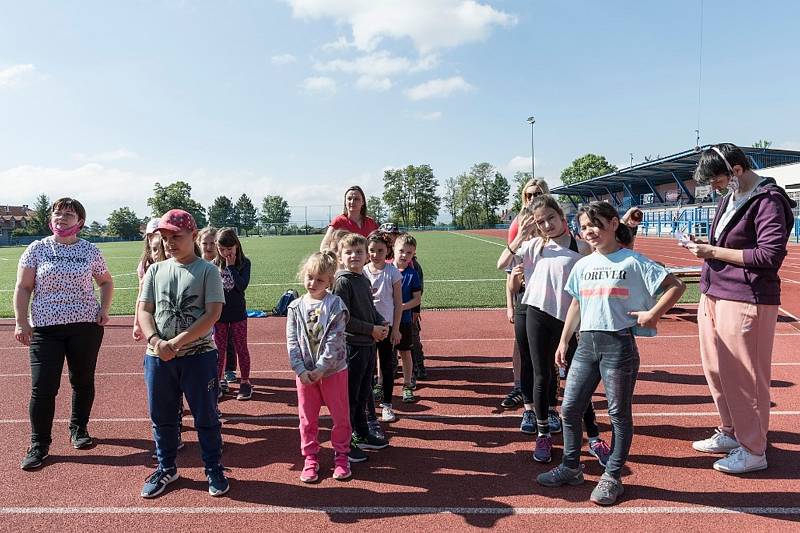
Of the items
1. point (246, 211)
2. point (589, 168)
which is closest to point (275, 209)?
point (246, 211)

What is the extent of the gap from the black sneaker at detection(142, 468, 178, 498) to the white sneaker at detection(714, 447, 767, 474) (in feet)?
12.1

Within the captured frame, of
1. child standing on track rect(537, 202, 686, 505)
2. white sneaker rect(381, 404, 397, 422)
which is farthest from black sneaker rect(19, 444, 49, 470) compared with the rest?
child standing on track rect(537, 202, 686, 505)

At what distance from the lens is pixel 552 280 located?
361 centimetres

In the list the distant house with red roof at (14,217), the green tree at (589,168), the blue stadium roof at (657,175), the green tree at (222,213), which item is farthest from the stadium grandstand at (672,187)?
the distant house with red roof at (14,217)

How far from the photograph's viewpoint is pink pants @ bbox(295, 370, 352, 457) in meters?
3.53

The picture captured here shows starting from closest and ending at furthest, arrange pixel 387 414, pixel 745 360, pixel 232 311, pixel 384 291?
1. pixel 745 360
2. pixel 384 291
3. pixel 387 414
4. pixel 232 311

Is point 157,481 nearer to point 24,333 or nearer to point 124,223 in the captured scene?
point 24,333

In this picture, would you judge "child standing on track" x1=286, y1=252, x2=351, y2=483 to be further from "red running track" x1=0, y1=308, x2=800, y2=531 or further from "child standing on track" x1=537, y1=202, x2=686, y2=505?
"child standing on track" x1=537, y1=202, x2=686, y2=505

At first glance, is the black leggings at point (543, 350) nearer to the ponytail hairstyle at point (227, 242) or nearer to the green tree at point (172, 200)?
the ponytail hairstyle at point (227, 242)

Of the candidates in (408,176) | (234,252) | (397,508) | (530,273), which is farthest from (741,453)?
(408,176)

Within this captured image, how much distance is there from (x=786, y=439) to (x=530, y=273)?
237 cm

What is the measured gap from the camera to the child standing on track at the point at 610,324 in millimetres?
3031

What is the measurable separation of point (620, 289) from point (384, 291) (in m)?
2.03

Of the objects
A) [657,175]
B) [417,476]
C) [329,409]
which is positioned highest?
[657,175]
